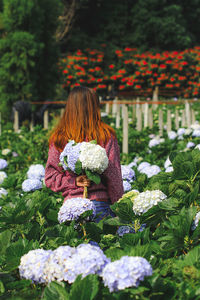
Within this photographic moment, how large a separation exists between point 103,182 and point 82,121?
343 mm

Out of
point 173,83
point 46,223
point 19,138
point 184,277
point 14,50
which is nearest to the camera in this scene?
point 184,277

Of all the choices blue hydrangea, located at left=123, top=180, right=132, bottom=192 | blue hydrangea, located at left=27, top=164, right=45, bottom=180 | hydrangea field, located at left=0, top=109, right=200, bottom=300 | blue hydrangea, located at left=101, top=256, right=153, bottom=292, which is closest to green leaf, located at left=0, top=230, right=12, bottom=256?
hydrangea field, located at left=0, top=109, right=200, bottom=300

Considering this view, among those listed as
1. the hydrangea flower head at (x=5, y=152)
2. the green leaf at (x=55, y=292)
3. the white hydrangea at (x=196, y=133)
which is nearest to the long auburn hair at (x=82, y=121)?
the green leaf at (x=55, y=292)

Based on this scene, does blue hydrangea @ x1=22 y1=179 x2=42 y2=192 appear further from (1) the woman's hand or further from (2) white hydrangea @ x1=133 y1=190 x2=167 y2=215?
(2) white hydrangea @ x1=133 y1=190 x2=167 y2=215

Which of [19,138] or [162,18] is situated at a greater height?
[162,18]

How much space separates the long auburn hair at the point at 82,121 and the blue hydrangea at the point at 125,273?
1.19 m

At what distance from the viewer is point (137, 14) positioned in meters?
Result: 18.8

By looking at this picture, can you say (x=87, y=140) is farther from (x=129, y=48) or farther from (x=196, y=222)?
(x=129, y=48)

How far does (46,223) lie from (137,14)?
18.4 metres

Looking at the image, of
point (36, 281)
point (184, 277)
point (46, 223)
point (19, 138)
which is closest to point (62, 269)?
point (36, 281)

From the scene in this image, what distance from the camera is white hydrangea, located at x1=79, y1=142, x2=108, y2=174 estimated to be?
161 centimetres

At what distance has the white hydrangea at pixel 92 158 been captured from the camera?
1609 millimetres

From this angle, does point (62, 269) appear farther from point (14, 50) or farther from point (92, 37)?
point (92, 37)

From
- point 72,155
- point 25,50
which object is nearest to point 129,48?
point 25,50
